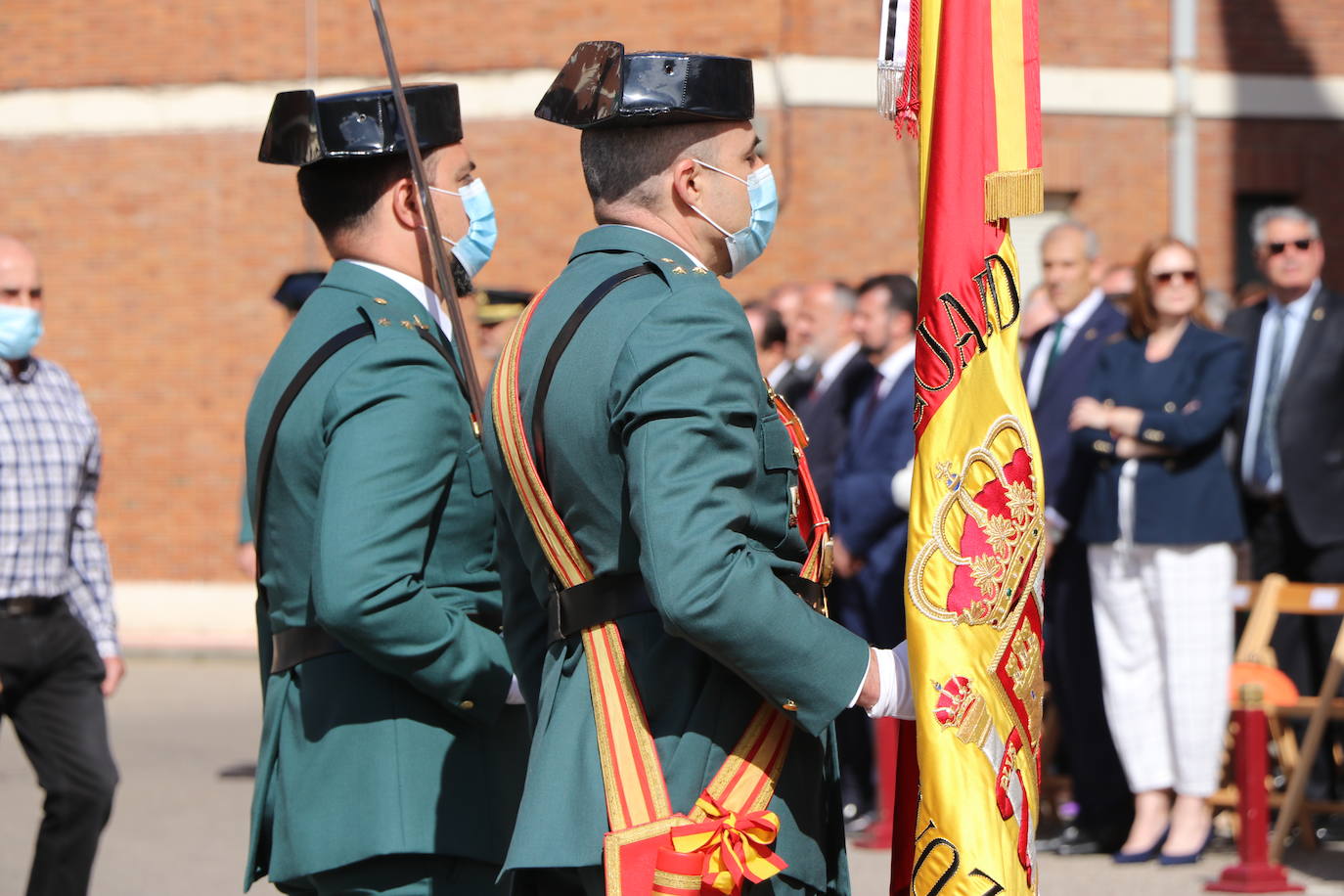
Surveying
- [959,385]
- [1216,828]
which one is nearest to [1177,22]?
[1216,828]

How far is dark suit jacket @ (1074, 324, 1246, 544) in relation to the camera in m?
7.08

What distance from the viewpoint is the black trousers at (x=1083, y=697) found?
24.8ft

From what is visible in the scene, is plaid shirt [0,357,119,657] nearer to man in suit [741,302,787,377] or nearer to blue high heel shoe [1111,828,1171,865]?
blue high heel shoe [1111,828,1171,865]

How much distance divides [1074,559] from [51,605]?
4072mm

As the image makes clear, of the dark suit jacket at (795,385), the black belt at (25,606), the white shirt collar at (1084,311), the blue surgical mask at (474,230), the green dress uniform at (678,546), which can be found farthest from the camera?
the dark suit jacket at (795,385)

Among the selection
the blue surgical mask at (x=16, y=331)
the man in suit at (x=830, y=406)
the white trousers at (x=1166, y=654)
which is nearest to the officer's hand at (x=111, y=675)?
the blue surgical mask at (x=16, y=331)

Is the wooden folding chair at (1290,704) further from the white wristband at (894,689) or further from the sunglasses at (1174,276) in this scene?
the white wristband at (894,689)

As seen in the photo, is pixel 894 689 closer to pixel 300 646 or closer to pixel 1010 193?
pixel 1010 193

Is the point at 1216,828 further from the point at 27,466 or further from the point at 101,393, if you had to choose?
the point at 101,393

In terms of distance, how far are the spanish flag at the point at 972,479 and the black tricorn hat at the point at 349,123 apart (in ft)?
3.65

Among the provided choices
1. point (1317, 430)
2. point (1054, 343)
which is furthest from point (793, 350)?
point (1317, 430)

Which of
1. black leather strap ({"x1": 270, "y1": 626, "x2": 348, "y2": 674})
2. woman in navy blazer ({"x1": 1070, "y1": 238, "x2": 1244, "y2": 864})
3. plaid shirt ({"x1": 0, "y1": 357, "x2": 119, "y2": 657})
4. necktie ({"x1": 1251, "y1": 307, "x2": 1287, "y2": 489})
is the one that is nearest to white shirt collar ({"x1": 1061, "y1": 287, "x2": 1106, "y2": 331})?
woman in navy blazer ({"x1": 1070, "y1": 238, "x2": 1244, "y2": 864})

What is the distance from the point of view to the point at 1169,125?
Answer: 16.6 meters

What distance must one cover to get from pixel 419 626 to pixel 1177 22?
13945 millimetres
